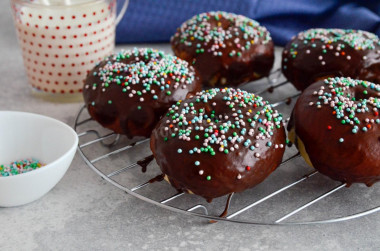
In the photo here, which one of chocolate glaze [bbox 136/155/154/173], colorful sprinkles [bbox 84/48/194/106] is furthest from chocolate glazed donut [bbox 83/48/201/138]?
chocolate glaze [bbox 136/155/154/173]

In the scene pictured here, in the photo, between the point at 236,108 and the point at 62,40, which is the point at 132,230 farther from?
the point at 62,40

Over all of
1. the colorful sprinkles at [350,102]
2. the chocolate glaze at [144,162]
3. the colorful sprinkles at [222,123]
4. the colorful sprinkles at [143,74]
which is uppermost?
the colorful sprinkles at [350,102]

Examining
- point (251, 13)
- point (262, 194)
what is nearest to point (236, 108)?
point (262, 194)

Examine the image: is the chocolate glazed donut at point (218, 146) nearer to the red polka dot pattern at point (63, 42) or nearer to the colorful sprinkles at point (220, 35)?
the colorful sprinkles at point (220, 35)

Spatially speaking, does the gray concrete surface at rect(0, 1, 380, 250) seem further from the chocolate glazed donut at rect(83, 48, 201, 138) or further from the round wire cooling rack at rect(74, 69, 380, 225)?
the chocolate glazed donut at rect(83, 48, 201, 138)

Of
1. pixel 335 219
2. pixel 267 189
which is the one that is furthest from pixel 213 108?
pixel 335 219

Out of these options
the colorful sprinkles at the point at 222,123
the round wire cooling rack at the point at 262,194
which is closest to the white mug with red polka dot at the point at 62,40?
the round wire cooling rack at the point at 262,194

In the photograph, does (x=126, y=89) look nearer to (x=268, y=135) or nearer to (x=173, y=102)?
(x=173, y=102)
